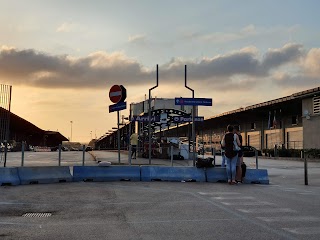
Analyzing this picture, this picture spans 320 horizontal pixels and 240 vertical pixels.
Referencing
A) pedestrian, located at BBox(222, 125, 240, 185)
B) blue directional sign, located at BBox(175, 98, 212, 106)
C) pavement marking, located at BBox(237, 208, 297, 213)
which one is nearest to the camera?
pavement marking, located at BBox(237, 208, 297, 213)

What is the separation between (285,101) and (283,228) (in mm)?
36399

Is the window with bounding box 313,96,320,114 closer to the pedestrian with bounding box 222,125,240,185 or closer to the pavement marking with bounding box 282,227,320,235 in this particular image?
the pedestrian with bounding box 222,125,240,185

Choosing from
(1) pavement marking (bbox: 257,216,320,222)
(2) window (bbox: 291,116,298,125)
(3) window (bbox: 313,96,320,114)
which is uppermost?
(3) window (bbox: 313,96,320,114)

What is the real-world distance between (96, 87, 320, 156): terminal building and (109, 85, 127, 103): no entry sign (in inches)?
476

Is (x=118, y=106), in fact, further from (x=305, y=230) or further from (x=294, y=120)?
(x=294, y=120)

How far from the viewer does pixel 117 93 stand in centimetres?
1792

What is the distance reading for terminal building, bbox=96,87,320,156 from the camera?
1417 inches

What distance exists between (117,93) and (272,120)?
117 ft

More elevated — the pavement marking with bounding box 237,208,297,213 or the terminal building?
the terminal building

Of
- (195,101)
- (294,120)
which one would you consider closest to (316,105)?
(294,120)

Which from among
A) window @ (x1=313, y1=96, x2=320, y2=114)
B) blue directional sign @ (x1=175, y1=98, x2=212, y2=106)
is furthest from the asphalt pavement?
window @ (x1=313, y1=96, x2=320, y2=114)

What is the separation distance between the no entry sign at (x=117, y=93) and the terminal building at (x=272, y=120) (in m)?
12.1

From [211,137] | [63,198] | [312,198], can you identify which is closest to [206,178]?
[312,198]

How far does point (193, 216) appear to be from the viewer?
846 cm
